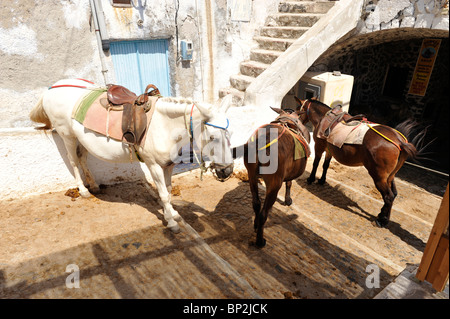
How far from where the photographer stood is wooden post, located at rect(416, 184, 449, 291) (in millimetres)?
2230

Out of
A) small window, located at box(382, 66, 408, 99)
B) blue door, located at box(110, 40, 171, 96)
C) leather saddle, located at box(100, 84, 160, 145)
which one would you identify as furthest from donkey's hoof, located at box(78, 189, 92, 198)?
small window, located at box(382, 66, 408, 99)

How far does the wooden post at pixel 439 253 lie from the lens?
2.23 m

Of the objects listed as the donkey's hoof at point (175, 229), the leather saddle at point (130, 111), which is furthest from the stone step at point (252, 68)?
the donkey's hoof at point (175, 229)

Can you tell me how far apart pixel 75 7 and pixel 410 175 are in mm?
9006

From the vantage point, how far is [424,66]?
9.61 meters

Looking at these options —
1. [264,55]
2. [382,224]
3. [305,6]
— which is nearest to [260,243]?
[382,224]

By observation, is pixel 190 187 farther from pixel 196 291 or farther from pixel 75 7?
pixel 75 7

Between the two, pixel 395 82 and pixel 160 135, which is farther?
pixel 395 82

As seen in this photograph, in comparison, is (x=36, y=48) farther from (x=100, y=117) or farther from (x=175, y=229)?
(x=175, y=229)

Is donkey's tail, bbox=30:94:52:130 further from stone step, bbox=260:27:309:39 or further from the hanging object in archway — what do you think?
the hanging object in archway

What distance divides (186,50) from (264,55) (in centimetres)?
220

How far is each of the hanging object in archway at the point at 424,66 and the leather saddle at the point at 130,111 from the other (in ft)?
32.9
